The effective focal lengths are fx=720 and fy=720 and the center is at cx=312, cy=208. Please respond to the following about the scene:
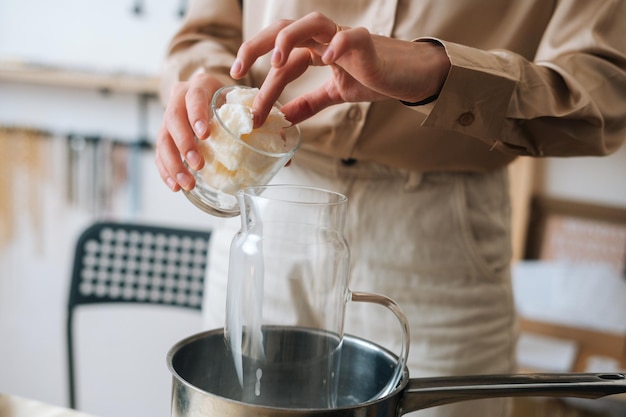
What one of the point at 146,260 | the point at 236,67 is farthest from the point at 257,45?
the point at 146,260

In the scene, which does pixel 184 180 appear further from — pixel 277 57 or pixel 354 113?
pixel 354 113

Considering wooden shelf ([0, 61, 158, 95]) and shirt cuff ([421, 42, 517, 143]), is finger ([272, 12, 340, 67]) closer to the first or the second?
shirt cuff ([421, 42, 517, 143])

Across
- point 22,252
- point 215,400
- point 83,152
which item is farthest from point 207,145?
point 22,252

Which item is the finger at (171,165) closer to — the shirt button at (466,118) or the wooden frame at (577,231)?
the shirt button at (466,118)

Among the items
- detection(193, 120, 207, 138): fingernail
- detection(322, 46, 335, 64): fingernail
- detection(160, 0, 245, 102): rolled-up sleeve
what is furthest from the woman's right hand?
detection(160, 0, 245, 102): rolled-up sleeve

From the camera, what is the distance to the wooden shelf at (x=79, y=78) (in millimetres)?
1928

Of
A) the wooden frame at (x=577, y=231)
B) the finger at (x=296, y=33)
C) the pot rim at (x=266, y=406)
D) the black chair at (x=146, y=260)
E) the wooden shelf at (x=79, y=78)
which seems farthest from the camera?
the wooden frame at (x=577, y=231)

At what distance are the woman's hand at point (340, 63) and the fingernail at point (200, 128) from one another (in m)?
0.04

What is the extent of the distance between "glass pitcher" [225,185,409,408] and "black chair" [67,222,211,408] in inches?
27.9

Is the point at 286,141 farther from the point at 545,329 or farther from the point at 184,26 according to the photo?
the point at 545,329

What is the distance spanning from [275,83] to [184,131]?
9 cm

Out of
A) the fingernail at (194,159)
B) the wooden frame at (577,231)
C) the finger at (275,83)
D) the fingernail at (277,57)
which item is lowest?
the wooden frame at (577,231)

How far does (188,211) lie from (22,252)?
0.55 m

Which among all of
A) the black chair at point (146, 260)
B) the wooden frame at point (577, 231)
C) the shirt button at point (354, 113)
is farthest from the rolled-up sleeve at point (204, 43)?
the wooden frame at point (577, 231)
